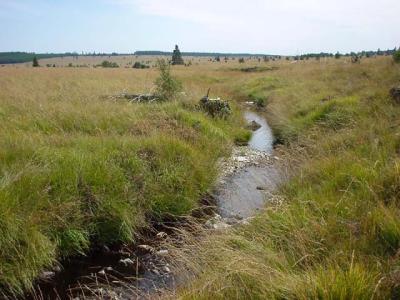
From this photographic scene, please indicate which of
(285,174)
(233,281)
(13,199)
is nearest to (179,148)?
(285,174)

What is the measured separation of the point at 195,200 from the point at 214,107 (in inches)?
354

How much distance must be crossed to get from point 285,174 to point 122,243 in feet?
11.3

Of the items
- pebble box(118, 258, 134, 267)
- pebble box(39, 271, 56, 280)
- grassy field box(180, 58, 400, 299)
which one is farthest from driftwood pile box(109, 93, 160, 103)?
pebble box(39, 271, 56, 280)

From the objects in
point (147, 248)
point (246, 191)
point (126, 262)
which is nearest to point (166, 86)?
point (246, 191)

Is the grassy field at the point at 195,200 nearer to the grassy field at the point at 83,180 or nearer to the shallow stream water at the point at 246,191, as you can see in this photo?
the grassy field at the point at 83,180

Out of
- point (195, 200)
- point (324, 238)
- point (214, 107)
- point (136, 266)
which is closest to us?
point (324, 238)

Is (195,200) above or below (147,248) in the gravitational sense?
above

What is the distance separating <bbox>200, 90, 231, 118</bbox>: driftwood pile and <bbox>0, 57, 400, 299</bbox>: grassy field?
11.8 ft

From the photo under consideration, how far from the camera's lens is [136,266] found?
22.0ft

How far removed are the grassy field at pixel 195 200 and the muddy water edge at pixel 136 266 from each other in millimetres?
242

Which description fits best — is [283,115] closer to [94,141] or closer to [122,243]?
[94,141]

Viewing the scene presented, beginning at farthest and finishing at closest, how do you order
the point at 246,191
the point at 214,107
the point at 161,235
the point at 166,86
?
the point at 166,86, the point at 214,107, the point at 246,191, the point at 161,235

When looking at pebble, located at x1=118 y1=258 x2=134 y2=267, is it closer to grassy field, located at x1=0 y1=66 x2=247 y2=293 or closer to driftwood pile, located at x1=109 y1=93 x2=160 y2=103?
grassy field, located at x1=0 y1=66 x2=247 y2=293

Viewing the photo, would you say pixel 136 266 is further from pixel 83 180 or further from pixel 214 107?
pixel 214 107
